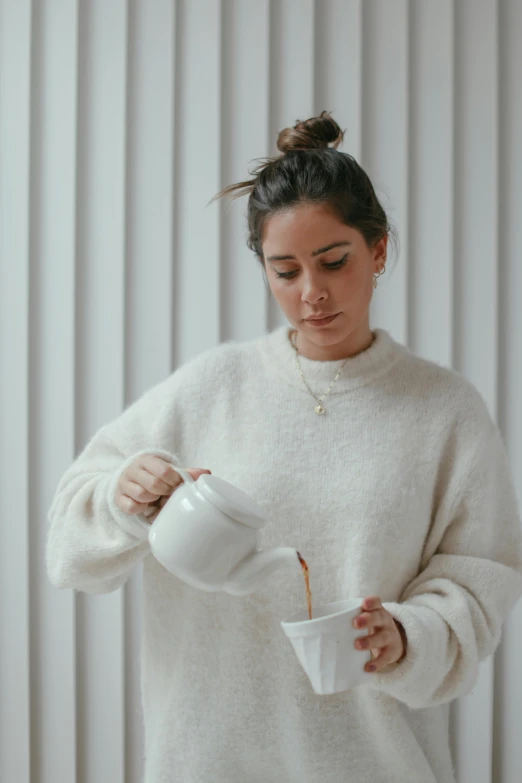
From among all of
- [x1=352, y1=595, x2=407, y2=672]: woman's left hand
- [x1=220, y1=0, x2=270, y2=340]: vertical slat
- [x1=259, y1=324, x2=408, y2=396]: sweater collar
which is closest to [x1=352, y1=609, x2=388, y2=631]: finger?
[x1=352, y1=595, x2=407, y2=672]: woman's left hand

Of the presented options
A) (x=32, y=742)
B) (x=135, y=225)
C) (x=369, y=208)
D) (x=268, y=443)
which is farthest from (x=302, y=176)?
(x=32, y=742)

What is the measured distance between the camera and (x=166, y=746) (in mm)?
1061

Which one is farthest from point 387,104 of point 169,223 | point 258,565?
point 258,565

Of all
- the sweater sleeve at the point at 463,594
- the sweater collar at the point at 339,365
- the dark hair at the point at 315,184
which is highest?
the dark hair at the point at 315,184

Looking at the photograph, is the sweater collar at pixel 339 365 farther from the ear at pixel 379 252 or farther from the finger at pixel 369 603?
the finger at pixel 369 603

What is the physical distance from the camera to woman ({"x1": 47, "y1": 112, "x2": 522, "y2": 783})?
0.99m

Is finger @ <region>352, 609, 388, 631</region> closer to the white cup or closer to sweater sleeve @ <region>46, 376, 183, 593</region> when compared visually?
the white cup

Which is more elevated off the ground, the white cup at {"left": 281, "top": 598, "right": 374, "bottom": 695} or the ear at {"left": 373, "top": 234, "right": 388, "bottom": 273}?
the ear at {"left": 373, "top": 234, "right": 388, "bottom": 273}

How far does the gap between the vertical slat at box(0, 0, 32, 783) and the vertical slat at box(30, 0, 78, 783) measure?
0.06ft

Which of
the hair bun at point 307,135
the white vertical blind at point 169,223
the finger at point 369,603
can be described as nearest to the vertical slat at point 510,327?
the white vertical blind at point 169,223

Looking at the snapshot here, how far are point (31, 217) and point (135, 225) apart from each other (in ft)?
0.63

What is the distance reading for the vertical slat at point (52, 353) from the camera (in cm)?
149

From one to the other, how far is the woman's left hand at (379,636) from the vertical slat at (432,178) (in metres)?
0.77

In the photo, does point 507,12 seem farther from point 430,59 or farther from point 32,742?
point 32,742
